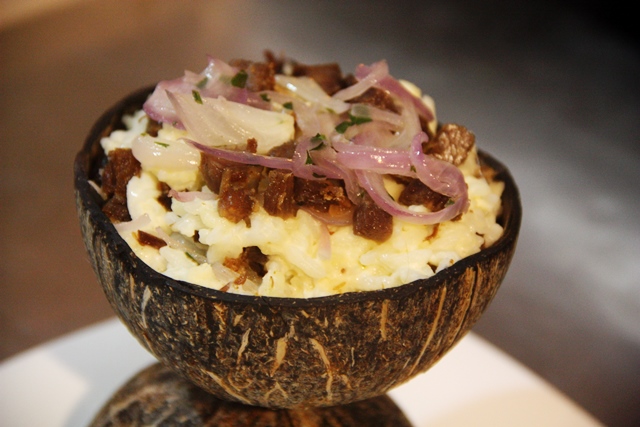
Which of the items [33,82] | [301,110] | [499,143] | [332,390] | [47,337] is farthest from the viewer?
[33,82]

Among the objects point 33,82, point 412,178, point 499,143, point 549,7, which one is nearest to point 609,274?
point 499,143

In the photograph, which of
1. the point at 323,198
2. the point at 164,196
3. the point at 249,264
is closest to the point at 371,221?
the point at 323,198

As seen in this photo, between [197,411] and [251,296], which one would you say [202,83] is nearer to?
[251,296]

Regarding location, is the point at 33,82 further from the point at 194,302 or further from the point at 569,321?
the point at 194,302

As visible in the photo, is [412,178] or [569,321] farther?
[569,321]

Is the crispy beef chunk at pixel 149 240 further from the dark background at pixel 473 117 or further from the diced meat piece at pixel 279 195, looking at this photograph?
the dark background at pixel 473 117

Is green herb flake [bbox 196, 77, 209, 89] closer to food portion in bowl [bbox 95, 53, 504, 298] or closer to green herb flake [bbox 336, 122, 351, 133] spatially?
food portion in bowl [bbox 95, 53, 504, 298]
